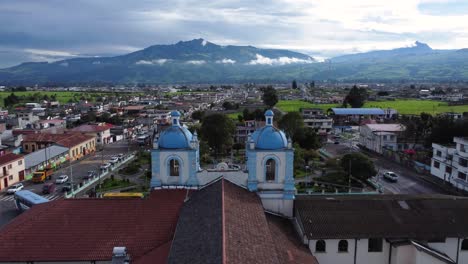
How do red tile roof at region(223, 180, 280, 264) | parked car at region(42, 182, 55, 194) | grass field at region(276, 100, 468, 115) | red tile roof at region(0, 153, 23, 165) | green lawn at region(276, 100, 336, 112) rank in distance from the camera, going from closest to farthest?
red tile roof at region(223, 180, 280, 264), parked car at region(42, 182, 55, 194), red tile roof at region(0, 153, 23, 165), grass field at region(276, 100, 468, 115), green lawn at region(276, 100, 336, 112)

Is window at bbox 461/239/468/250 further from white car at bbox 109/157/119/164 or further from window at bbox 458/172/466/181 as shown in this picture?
white car at bbox 109/157/119/164

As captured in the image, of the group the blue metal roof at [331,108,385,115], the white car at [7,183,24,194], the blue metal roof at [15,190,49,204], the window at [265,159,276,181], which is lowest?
the white car at [7,183,24,194]

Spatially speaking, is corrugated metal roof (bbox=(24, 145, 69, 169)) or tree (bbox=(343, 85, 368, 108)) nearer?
corrugated metal roof (bbox=(24, 145, 69, 169))

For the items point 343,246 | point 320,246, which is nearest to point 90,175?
point 320,246

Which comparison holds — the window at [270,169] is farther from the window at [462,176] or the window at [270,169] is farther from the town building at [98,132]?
the town building at [98,132]

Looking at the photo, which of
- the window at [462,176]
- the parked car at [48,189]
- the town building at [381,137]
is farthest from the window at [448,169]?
the parked car at [48,189]

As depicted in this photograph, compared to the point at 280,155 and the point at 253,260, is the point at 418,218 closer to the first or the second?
the point at 280,155

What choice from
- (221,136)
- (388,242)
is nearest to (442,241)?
(388,242)

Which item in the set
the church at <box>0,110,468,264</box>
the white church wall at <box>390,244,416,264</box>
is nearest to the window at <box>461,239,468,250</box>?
the church at <box>0,110,468,264</box>
